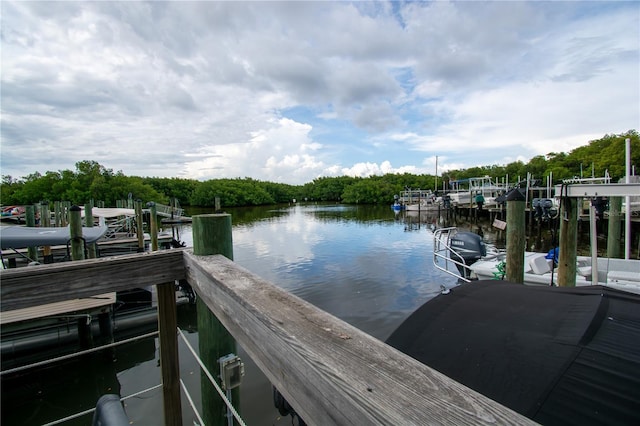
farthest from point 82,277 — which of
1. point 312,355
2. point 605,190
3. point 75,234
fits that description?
point 75,234

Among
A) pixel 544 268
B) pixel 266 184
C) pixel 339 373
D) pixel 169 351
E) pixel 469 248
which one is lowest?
pixel 544 268

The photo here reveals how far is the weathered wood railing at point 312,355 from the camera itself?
0.57 meters

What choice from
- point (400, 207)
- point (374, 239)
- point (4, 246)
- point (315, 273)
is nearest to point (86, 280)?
point (4, 246)

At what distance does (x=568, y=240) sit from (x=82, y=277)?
269 inches

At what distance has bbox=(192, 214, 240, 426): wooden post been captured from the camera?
1690 mm

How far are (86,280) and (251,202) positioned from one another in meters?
95.8

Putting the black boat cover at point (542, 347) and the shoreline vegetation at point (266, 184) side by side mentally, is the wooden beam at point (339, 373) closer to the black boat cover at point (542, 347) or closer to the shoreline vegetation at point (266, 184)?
the black boat cover at point (542, 347)

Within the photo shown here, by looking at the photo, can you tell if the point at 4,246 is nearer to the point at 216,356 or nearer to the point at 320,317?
the point at 216,356

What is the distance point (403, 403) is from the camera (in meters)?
0.58

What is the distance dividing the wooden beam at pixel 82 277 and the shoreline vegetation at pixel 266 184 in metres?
28.7

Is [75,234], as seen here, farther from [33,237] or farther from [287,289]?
[287,289]

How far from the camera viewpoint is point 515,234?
6012mm

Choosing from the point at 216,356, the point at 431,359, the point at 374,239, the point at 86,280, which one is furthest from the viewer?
the point at 374,239

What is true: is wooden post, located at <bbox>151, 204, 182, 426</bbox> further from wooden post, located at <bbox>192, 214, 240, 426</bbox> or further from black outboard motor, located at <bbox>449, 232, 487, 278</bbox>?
black outboard motor, located at <bbox>449, 232, 487, 278</bbox>
